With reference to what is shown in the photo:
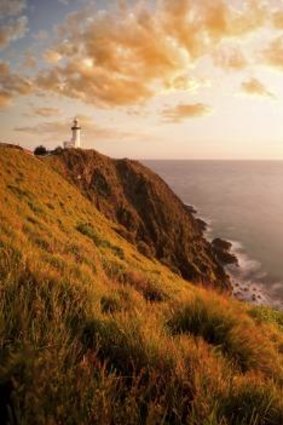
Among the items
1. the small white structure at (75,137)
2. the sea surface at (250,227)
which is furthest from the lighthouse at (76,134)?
the sea surface at (250,227)

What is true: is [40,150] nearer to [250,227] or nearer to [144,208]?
[144,208]

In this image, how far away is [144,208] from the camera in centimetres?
6438

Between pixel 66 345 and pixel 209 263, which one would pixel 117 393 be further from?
pixel 209 263

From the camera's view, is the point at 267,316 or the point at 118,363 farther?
the point at 267,316

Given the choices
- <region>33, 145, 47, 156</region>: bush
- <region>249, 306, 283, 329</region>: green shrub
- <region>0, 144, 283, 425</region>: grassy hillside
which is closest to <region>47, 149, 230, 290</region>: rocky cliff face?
<region>33, 145, 47, 156</region>: bush

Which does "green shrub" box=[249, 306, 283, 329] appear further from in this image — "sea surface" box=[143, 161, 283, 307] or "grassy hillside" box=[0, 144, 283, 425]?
"sea surface" box=[143, 161, 283, 307]

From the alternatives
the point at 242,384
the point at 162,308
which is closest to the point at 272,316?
the point at 162,308

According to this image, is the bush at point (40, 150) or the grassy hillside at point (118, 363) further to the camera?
the bush at point (40, 150)

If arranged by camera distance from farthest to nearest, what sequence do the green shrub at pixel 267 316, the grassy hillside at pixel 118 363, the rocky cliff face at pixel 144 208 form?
the rocky cliff face at pixel 144 208, the green shrub at pixel 267 316, the grassy hillside at pixel 118 363

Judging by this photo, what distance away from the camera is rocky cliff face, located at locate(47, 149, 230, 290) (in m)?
52.4

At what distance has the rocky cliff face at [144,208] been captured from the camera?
172 feet

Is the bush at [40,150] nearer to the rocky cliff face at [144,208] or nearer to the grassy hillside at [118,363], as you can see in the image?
the rocky cliff face at [144,208]

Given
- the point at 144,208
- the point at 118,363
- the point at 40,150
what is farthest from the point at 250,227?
the point at 118,363

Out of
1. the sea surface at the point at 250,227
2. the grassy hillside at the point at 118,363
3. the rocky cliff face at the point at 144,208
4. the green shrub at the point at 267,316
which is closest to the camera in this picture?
the grassy hillside at the point at 118,363
